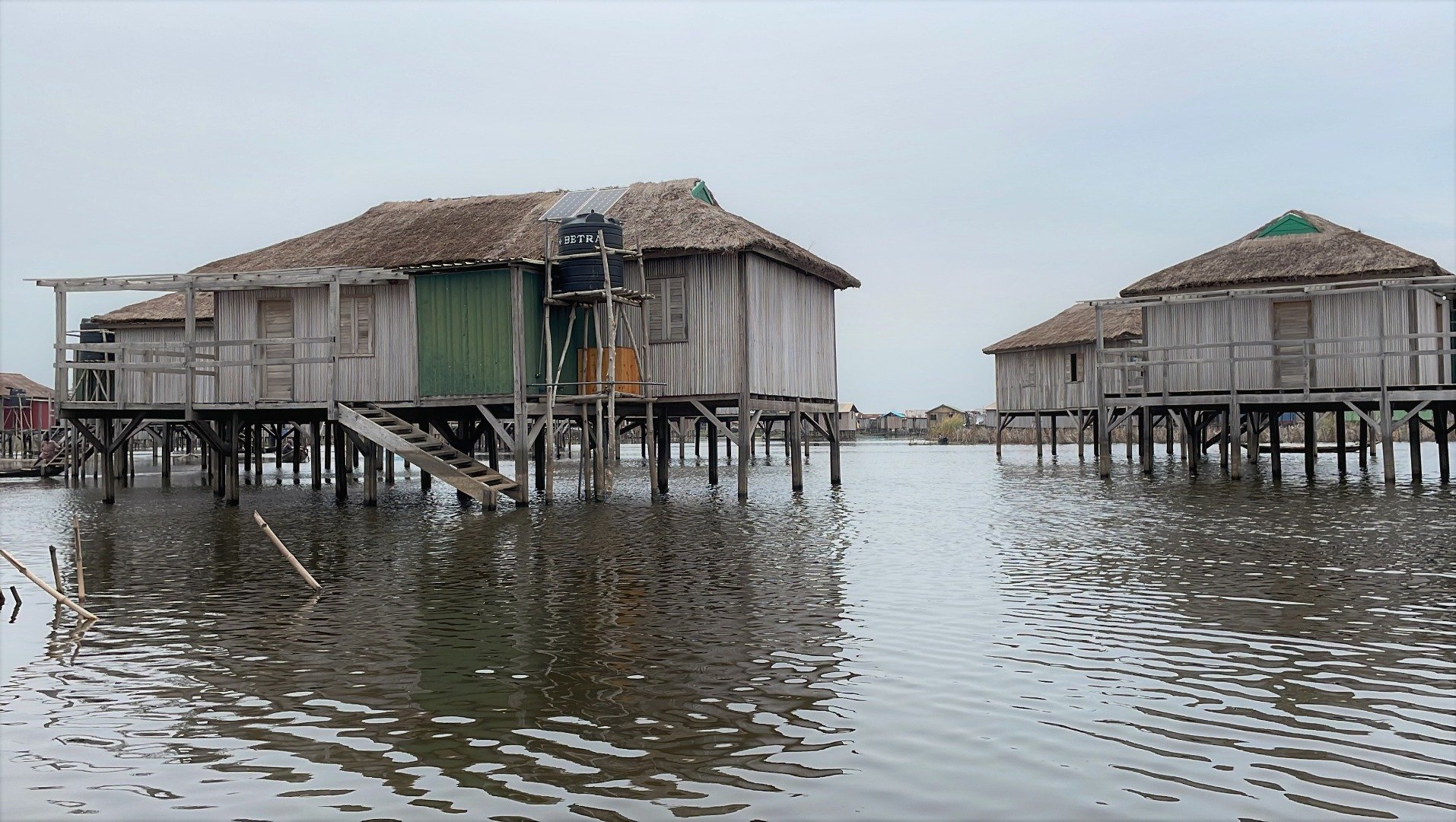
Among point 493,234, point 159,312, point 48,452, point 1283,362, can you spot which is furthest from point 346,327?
point 48,452

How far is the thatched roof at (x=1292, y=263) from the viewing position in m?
27.0

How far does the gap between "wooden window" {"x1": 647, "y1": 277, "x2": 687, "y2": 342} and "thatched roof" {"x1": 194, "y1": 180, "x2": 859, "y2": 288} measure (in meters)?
0.95

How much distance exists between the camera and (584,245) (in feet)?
75.4

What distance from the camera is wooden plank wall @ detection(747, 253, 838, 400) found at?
24578 mm

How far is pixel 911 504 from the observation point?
23.3 meters

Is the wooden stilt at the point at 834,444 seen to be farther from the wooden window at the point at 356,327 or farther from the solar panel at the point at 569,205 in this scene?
the wooden window at the point at 356,327

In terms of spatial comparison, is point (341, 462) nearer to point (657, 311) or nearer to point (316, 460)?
point (316, 460)

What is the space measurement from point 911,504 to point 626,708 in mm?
16527

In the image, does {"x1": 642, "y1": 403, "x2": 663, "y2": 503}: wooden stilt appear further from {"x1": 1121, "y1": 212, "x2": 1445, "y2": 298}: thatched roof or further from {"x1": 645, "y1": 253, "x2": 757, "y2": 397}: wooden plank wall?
{"x1": 1121, "y1": 212, "x2": 1445, "y2": 298}: thatched roof

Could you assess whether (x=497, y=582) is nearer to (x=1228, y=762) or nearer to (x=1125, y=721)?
(x=1125, y=721)

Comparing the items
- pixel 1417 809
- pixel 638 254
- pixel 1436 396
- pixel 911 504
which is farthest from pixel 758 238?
pixel 1417 809

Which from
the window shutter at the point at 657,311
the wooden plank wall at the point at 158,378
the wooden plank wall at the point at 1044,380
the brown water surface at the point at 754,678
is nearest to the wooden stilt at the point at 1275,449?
the brown water surface at the point at 754,678

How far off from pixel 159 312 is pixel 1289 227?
3072cm

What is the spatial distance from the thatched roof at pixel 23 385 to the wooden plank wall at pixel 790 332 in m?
49.1
